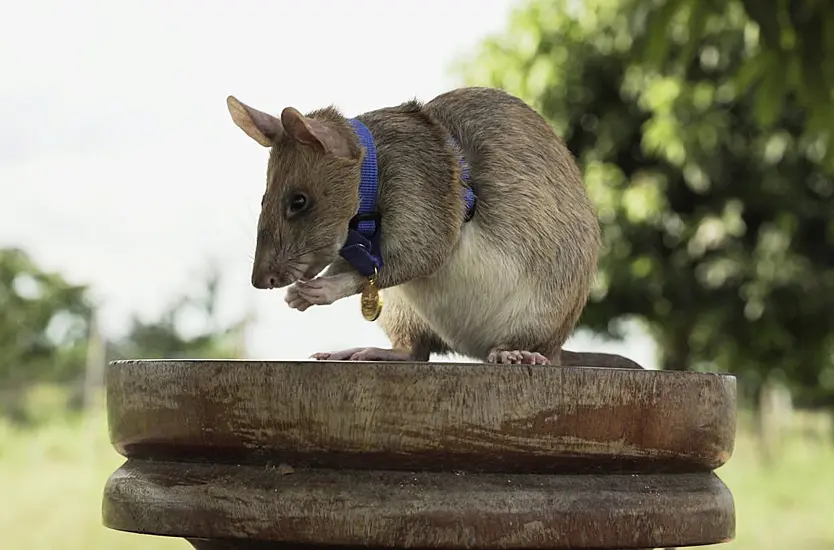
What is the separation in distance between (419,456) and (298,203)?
48cm

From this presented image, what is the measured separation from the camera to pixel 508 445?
105 cm

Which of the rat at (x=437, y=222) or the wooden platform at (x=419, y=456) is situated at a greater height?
the rat at (x=437, y=222)

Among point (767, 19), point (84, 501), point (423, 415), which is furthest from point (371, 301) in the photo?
point (84, 501)

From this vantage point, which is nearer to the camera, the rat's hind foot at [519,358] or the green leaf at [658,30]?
the rat's hind foot at [519,358]

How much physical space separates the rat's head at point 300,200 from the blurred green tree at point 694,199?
25.0 ft

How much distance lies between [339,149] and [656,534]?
623 millimetres

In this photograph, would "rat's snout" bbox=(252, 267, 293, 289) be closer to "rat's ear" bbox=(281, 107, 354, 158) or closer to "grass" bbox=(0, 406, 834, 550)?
"rat's ear" bbox=(281, 107, 354, 158)

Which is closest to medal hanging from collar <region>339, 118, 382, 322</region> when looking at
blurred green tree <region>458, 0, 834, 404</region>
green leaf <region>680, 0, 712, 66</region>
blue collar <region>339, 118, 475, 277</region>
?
blue collar <region>339, 118, 475, 277</region>

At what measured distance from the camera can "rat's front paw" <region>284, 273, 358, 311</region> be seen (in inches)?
55.2

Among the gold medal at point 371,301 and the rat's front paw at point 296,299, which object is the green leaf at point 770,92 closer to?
the gold medal at point 371,301

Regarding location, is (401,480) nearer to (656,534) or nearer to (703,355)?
(656,534)

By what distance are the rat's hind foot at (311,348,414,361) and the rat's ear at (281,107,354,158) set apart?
0.35m

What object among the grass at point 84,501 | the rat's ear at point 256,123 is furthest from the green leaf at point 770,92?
the grass at point 84,501

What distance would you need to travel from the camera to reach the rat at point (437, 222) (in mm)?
1415
